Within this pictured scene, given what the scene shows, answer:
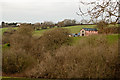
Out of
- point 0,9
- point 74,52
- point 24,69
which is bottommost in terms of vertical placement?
point 24,69

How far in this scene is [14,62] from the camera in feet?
38.9

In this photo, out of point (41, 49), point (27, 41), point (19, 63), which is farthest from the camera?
point (27, 41)

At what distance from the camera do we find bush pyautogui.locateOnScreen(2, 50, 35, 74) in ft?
38.3

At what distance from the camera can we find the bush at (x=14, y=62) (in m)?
11.7

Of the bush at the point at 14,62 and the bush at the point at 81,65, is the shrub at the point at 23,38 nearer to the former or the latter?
the bush at the point at 14,62

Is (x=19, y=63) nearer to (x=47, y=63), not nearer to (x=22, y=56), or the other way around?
(x=22, y=56)

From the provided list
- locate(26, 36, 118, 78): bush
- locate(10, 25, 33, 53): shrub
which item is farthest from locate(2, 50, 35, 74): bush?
locate(10, 25, 33, 53): shrub

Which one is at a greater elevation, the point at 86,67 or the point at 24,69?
the point at 86,67

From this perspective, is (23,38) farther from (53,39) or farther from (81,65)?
(81,65)

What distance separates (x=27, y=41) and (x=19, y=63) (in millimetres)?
7710

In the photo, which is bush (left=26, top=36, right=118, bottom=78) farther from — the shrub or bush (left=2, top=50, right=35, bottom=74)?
the shrub

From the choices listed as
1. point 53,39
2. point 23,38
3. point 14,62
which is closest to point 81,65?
point 14,62

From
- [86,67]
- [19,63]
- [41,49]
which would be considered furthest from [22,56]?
[86,67]

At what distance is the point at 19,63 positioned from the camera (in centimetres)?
1163
